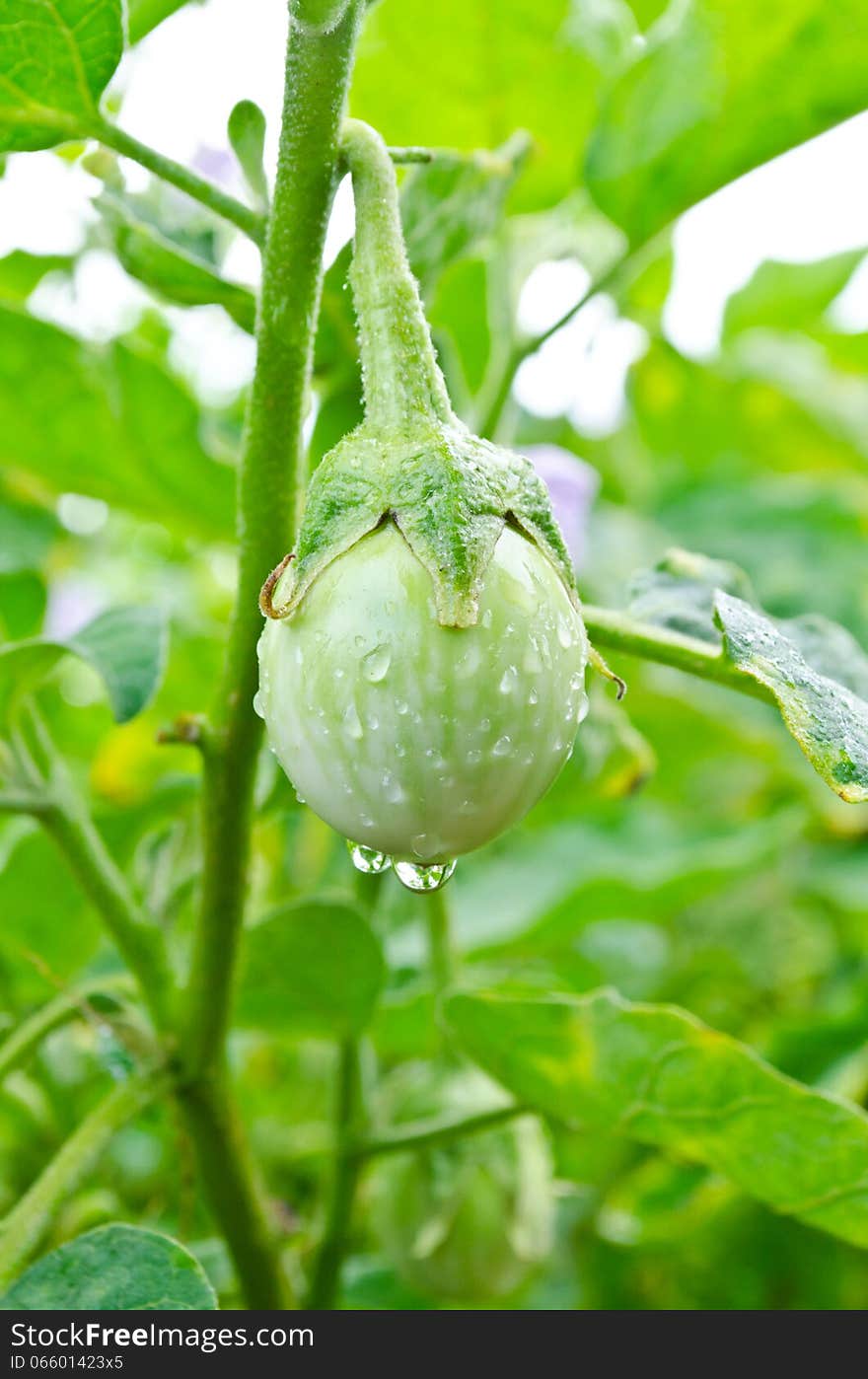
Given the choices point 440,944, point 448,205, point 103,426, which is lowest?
point 440,944

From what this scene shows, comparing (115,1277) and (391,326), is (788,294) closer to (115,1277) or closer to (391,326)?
(391,326)

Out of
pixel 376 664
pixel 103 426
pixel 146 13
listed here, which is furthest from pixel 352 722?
pixel 103 426

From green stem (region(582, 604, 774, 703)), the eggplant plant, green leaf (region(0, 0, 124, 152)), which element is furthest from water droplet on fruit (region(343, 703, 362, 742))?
green leaf (region(0, 0, 124, 152))

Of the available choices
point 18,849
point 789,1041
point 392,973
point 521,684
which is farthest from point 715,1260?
point 521,684

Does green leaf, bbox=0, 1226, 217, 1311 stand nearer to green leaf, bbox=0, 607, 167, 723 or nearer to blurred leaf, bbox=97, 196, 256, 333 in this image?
green leaf, bbox=0, 607, 167, 723

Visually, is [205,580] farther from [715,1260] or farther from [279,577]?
[279,577]

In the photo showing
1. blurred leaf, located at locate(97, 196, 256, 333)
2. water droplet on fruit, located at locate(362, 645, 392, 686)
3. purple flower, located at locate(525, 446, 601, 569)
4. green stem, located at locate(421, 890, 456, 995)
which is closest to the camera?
water droplet on fruit, located at locate(362, 645, 392, 686)

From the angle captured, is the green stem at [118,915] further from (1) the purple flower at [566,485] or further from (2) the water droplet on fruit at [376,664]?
(1) the purple flower at [566,485]
